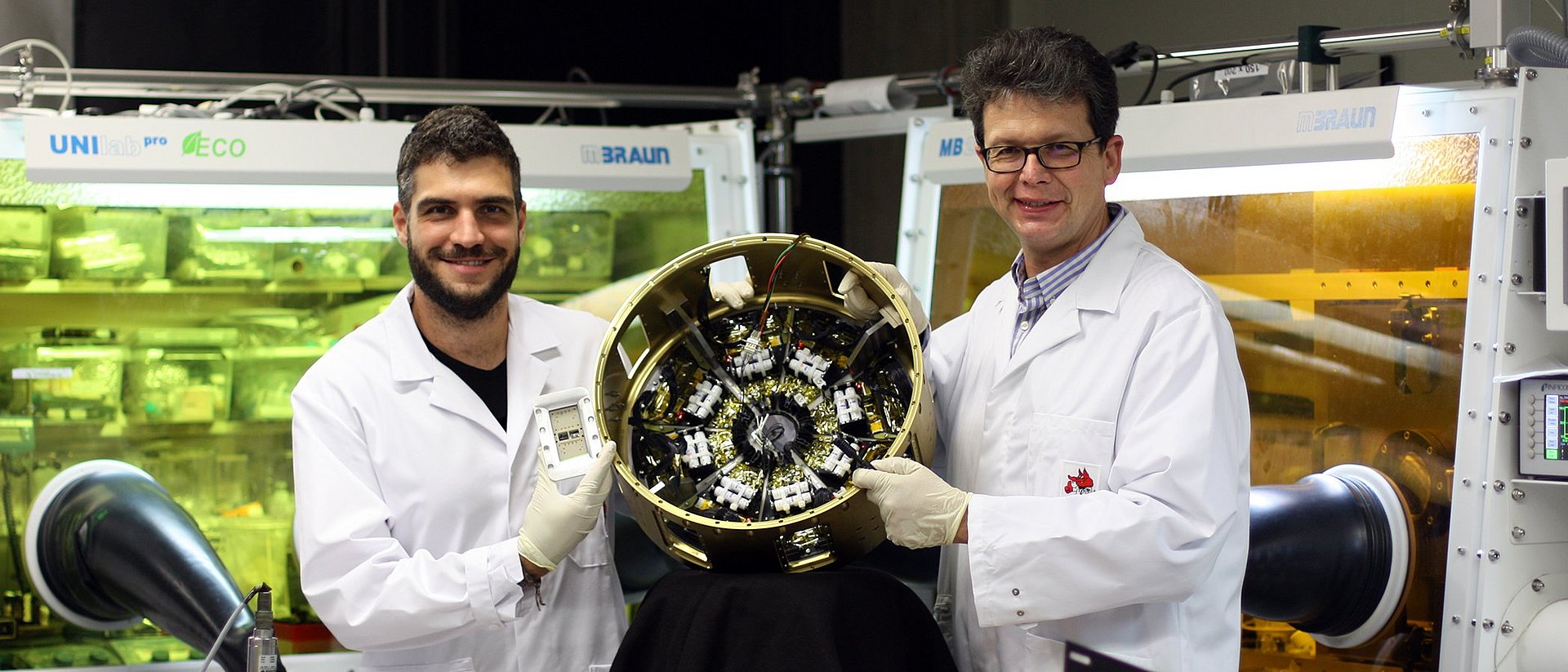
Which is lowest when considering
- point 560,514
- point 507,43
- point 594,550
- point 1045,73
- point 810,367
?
point 594,550

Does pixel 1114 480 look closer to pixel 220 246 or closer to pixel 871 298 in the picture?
pixel 871 298

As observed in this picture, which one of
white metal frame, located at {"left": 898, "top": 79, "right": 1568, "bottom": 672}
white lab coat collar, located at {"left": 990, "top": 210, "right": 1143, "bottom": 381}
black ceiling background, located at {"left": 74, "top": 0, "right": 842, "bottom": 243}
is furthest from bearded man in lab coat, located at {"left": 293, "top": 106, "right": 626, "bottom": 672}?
white metal frame, located at {"left": 898, "top": 79, "right": 1568, "bottom": 672}

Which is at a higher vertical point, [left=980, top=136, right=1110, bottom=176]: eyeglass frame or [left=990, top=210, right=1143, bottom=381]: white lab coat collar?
[left=980, top=136, right=1110, bottom=176]: eyeglass frame

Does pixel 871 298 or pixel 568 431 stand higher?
pixel 871 298

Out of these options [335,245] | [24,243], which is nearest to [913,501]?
[335,245]

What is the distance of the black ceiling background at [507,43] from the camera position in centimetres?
455

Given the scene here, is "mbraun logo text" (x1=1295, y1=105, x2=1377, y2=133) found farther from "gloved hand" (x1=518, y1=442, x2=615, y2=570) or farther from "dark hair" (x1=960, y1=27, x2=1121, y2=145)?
"gloved hand" (x1=518, y1=442, x2=615, y2=570)

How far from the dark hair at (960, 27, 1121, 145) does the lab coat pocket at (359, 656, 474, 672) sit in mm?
1259

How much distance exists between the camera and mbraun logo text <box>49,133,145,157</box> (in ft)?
9.95

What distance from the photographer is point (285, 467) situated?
351 centimetres

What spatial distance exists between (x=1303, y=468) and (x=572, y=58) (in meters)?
3.54

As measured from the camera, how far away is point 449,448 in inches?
91.0

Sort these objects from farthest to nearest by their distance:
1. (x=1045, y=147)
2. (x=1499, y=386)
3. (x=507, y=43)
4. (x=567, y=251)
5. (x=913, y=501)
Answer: (x=507, y=43) → (x=567, y=251) → (x=1499, y=386) → (x=1045, y=147) → (x=913, y=501)

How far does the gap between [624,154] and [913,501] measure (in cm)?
184
